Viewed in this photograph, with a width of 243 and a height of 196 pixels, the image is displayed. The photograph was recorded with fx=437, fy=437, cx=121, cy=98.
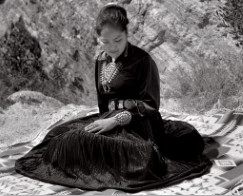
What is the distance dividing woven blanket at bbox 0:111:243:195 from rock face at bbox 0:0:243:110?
1.96 metres

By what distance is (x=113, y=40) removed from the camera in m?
3.01

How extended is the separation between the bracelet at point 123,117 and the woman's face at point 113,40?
1.40 feet

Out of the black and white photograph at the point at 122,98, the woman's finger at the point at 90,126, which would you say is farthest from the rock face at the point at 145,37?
the woman's finger at the point at 90,126

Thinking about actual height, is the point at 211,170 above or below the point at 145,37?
below

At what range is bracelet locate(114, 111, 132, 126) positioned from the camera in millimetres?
3031

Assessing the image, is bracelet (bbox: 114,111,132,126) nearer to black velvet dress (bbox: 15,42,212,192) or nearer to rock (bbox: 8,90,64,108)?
black velvet dress (bbox: 15,42,212,192)

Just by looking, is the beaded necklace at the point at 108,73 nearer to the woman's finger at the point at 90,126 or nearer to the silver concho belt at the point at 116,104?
the silver concho belt at the point at 116,104

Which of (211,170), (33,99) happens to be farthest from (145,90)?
(33,99)

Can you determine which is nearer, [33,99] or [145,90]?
[145,90]

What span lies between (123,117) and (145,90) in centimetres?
24

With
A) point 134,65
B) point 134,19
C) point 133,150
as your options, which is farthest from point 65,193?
point 134,19

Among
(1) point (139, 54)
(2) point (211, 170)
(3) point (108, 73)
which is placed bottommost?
(2) point (211, 170)

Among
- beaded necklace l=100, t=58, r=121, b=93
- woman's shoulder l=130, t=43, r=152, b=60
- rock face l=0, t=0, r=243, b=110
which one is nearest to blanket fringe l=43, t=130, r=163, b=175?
beaded necklace l=100, t=58, r=121, b=93

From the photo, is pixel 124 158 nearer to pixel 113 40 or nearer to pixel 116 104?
pixel 116 104
